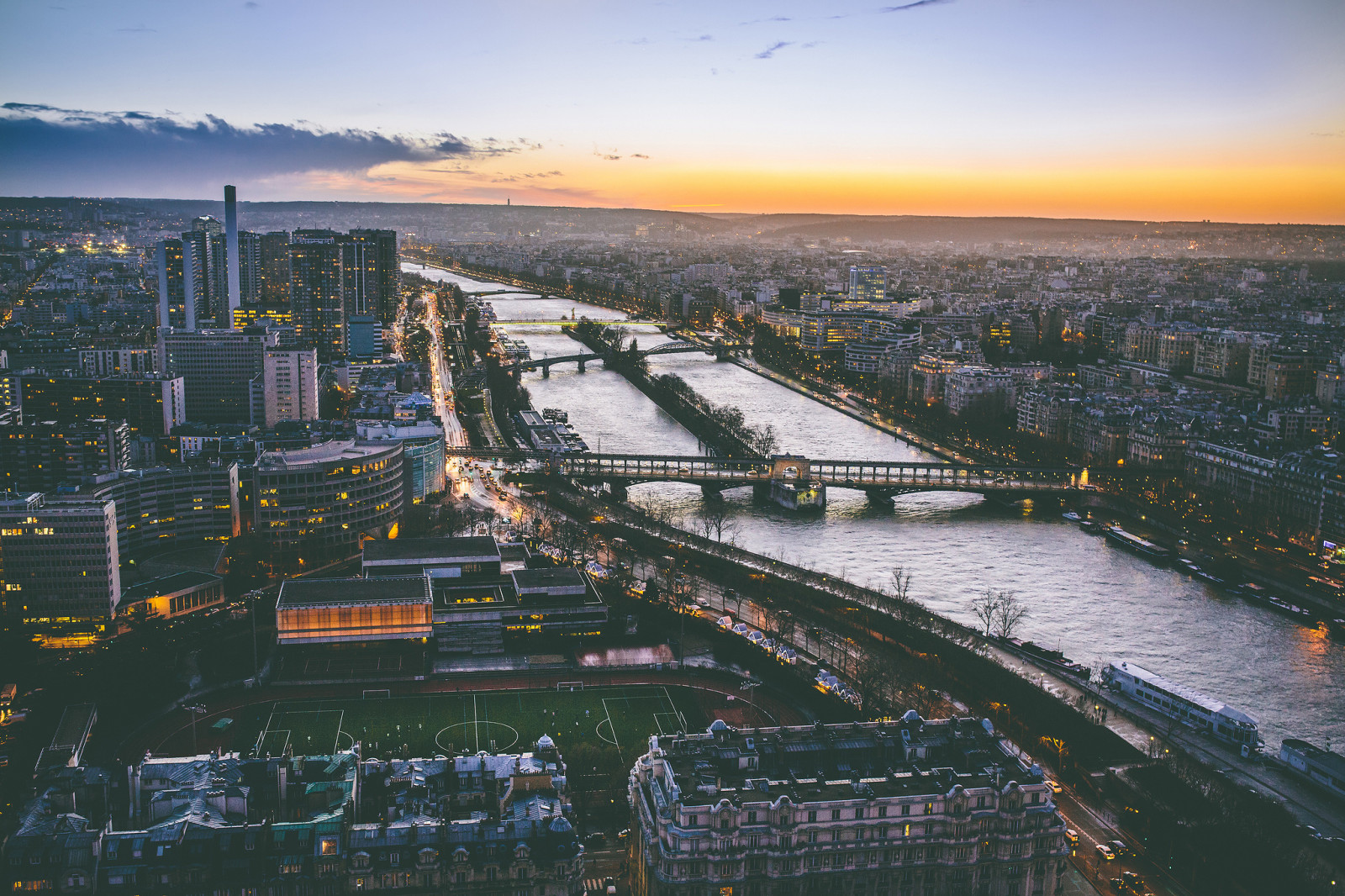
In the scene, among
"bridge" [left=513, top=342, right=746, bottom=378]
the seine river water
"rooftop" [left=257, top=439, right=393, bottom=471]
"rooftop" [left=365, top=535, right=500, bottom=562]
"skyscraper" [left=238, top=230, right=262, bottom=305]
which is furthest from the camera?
"skyscraper" [left=238, top=230, right=262, bottom=305]

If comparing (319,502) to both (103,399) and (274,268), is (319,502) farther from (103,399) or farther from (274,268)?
(274,268)

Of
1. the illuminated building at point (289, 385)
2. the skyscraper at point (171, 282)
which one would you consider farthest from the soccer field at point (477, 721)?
the skyscraper at point (171, 282)

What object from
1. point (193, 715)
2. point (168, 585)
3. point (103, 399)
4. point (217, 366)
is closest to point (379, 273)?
point (217, 366)

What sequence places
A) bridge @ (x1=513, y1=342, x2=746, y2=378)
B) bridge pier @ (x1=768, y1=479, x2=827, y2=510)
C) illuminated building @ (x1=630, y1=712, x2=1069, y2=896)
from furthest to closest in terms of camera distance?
bridge @ (x1=513, y1=342, x2=746, y2=378), bridge pier @ (x1=768, y1=479, x2=827, y2=510), illuminated building @ (x1=630, y1=712, x2=1069, y2=896)

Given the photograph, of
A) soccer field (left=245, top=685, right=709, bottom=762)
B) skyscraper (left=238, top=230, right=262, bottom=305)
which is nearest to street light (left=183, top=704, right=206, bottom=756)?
soccer field (left=245, top=685, right=709, bottom=762)

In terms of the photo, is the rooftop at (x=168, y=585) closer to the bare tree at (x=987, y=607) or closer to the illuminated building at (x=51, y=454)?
the illuminated building at (x=51, y=454)

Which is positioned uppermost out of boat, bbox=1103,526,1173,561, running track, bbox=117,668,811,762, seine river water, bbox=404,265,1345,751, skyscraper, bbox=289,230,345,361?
skyscraper, bbox=289,230,345,361

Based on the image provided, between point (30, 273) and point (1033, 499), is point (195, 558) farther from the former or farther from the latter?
point (30, 273)

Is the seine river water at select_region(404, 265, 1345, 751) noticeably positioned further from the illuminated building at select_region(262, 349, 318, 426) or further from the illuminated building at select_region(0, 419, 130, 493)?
the illuminated building at select_region(0, 419, 130, 493)
